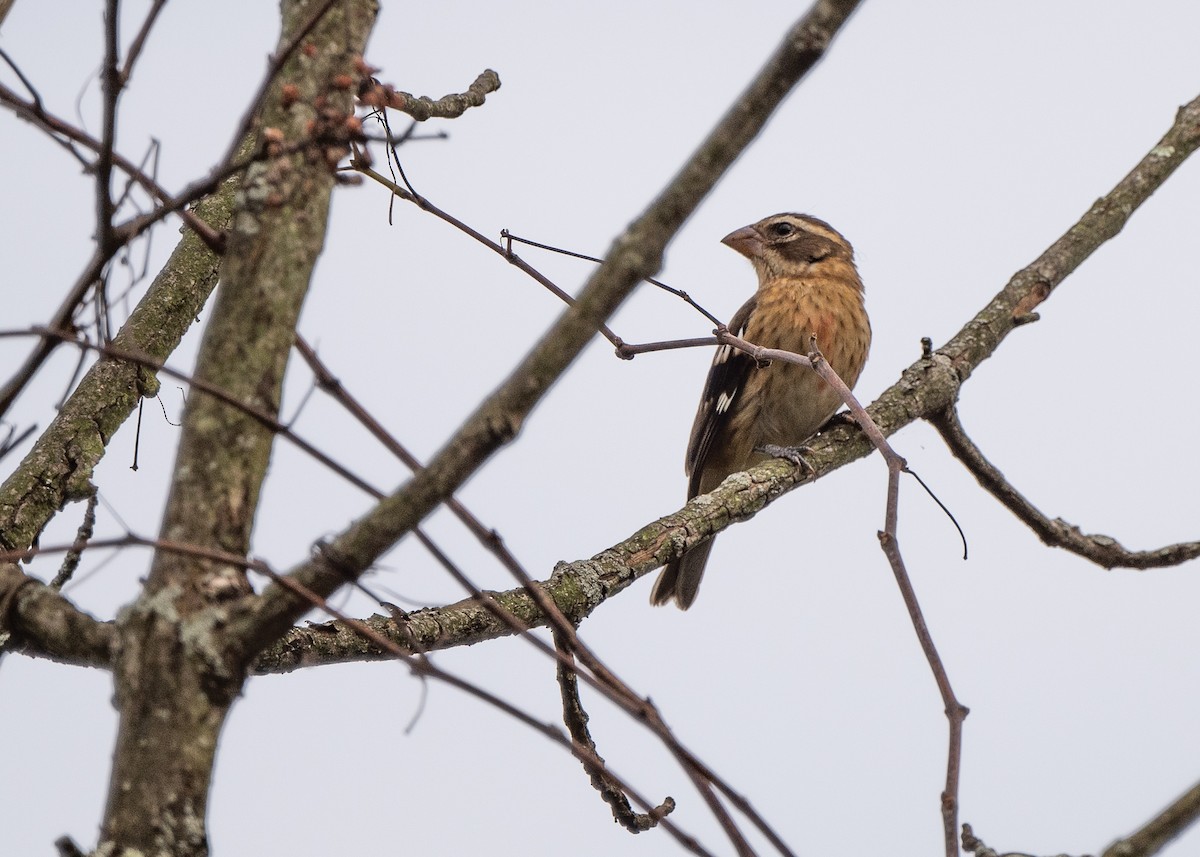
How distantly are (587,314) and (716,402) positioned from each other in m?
5.14

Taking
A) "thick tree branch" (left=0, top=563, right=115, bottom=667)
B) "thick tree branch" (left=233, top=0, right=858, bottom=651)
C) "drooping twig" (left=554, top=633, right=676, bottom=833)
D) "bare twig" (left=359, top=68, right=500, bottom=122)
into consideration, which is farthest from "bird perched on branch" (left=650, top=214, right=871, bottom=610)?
"thick tree branch" (left=233, top=0, right=858, bottom=651)

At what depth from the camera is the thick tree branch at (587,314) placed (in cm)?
155

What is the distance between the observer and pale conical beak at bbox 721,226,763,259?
287 inches

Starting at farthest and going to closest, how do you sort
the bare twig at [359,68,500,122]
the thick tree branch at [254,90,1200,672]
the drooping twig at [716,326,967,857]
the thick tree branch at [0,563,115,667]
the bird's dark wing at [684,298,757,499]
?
the bird's dark wing at [684,298,757,499] → the bare twig at [359,68,500,122] → the thick tree branch at [254,90,1200,672] → the thick tree branch at [0,563,115,667] → the drooping twig at [716,326,967,857]

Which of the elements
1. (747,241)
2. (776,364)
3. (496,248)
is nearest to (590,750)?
(496,248)

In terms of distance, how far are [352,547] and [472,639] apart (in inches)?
73.1

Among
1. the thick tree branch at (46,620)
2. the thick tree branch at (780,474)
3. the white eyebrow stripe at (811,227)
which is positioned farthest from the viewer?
the white eyebrow stripe at (811,227)

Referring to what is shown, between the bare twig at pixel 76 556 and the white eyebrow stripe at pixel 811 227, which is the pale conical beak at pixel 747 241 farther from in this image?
the bare twig at pixel 76 556

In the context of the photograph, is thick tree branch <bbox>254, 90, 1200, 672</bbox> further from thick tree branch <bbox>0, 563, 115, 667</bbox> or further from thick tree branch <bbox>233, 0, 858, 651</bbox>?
thick tree branch <bbox>233, 0, 858, 651</bbox>

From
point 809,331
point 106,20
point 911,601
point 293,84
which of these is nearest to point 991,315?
point 809,331

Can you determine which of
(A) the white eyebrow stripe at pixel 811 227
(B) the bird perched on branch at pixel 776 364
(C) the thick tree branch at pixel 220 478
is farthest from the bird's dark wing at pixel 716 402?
(C) the thick tree branch at pixel 220 478

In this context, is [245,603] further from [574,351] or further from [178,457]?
[574,351]

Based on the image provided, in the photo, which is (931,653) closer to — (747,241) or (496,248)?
(496,248)

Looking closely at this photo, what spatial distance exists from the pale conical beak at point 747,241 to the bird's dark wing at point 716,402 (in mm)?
432
